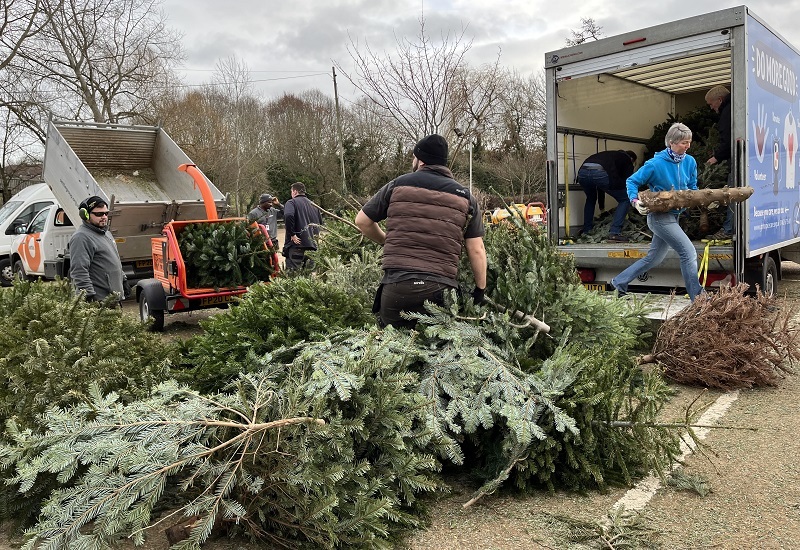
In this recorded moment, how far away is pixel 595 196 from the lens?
30.7ft

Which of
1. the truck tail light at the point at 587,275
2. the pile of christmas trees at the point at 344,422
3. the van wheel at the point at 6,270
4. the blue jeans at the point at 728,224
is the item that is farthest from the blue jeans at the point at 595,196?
the van wheel at the point at 6,270

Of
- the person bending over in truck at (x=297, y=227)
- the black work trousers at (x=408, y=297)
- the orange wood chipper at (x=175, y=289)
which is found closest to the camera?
the black work trousers at (x=408, y=297)

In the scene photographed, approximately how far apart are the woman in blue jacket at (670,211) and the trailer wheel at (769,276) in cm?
130

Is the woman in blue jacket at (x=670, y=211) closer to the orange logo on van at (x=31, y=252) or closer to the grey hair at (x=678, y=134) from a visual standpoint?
the grey hair at (x=678, y=134)

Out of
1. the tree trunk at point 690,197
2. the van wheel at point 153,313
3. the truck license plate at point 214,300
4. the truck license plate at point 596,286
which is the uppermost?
the tree trunk at point 690,197

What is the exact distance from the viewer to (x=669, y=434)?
351 centimetres

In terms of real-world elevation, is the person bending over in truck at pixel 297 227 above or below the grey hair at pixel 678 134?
below

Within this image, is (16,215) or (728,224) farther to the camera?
(16,215)

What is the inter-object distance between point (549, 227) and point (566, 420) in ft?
17.9

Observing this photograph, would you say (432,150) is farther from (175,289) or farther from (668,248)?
(175,289)

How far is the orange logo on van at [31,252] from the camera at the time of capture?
1296cm

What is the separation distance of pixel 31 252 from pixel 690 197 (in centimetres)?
1191

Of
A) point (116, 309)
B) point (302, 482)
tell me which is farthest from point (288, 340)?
point (116, 309)

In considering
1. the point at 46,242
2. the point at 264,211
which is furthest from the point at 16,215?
the point at 264,211
